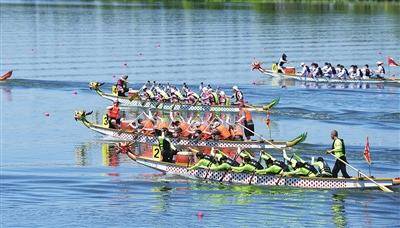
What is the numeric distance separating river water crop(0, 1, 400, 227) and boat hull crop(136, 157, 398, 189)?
322 mm

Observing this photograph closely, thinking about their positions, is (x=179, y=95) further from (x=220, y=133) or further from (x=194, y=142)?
(x=220, y=133)

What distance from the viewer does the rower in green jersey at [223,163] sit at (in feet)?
135

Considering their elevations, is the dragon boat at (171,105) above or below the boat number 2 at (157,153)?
above

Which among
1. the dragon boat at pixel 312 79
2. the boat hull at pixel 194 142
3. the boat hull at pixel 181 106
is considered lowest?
the boat hull at pixel 194 142

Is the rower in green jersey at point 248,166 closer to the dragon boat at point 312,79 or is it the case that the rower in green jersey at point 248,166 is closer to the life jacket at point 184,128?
the life jacket at point 184,128

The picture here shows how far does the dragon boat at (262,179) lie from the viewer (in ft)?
127

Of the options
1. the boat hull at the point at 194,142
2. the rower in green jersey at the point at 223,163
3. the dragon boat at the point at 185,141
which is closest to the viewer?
the rower in green jersey at the point at 223,163

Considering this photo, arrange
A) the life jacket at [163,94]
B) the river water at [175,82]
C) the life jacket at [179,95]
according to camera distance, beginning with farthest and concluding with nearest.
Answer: the life jacket at [163,94] → the life jacket at [179,95] → the river water at [175,82]

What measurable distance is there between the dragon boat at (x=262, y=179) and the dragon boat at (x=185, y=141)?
5.21 meters

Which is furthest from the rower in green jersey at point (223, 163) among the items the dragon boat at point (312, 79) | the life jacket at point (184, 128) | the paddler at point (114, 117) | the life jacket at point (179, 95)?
the dragon boat at point (312, 79)

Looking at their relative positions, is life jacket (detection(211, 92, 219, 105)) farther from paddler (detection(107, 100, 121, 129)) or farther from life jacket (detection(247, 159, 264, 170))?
life jacket (detection(247, 159, 264, 170))

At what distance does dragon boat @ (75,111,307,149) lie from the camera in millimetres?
46938

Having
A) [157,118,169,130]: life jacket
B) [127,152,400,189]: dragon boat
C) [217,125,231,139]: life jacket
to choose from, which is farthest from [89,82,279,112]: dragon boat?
[127,152,400,189]: dragon boat

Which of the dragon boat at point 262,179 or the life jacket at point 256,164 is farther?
the life jacket at point 256,164
